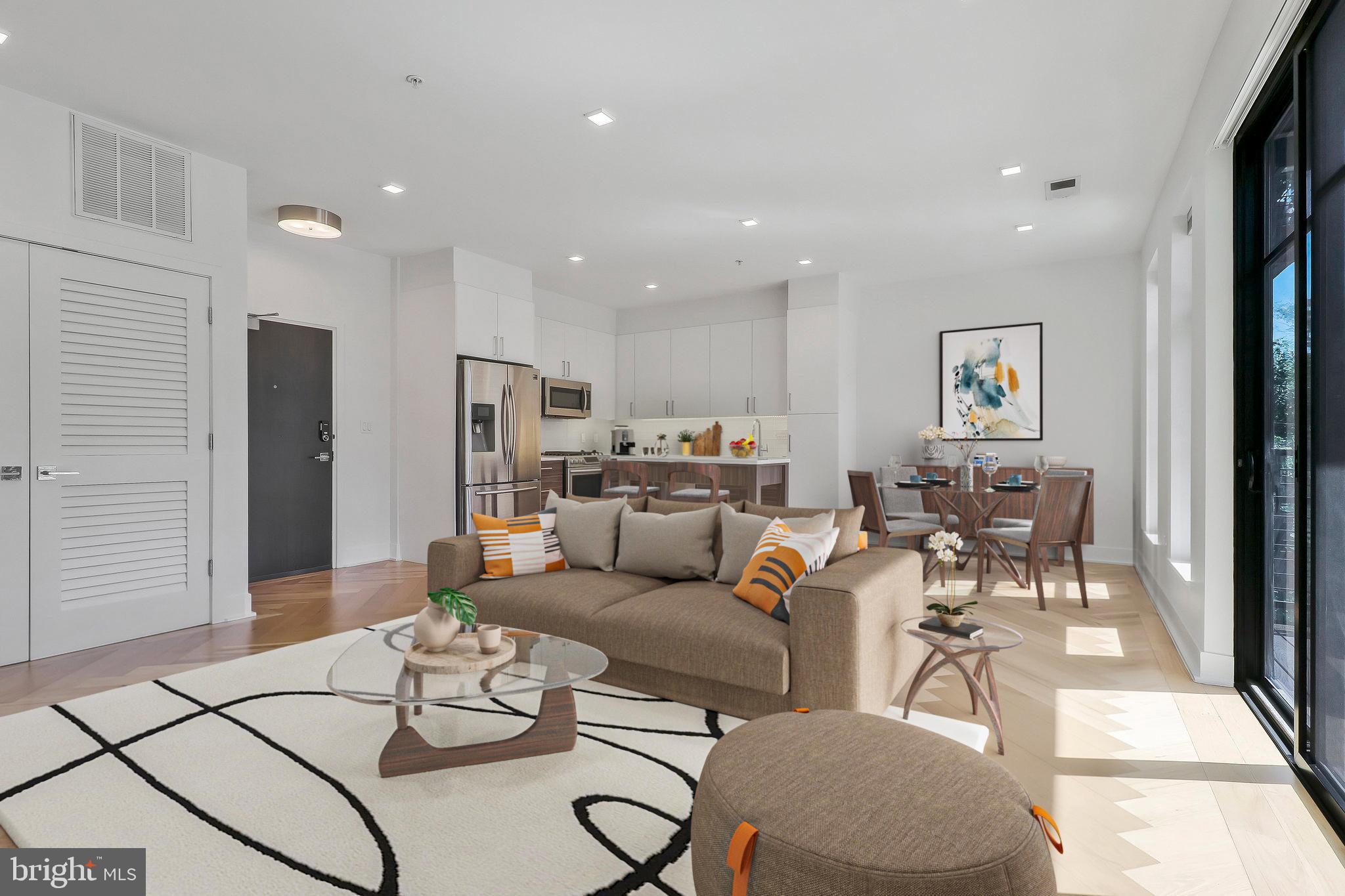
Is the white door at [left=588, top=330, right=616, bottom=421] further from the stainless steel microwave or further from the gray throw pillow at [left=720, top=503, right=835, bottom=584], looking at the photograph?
the gray throw pillow at [left=720, top=503, right=835, bottom=584]

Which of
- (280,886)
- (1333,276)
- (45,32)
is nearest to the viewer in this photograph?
(280,886)

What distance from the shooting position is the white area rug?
66.3 inches

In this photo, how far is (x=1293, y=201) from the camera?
243 cm

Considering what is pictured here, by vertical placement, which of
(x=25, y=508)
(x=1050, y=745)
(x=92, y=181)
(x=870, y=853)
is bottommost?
(x=1050, y=745)

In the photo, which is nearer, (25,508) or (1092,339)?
(25,508)

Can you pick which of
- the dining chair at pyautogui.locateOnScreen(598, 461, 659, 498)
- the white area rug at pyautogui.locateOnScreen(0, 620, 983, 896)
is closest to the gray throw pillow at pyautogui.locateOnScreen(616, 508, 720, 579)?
the white area rug at pyautogui.locateOnScreen(0, 620, 983, 896)

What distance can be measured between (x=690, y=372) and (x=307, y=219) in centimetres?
430

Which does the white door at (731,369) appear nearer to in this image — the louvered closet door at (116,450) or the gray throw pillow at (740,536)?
the gray throw pillow at (740,536)

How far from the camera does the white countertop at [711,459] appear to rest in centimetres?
684

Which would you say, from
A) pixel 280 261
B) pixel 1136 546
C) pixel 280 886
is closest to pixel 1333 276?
pixel 280 886

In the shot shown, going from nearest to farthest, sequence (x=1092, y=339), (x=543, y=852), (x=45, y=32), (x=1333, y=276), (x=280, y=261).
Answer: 1. (x=543, y=852)
2. (x=1333, y=276)
3. (x=45, y=32)
4. (x=280, y=261)
5. (x=1092, y=339)

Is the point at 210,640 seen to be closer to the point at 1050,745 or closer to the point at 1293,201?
the point at 1050,745

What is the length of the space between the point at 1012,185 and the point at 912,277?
251 cm

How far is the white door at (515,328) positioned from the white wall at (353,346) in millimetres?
976
